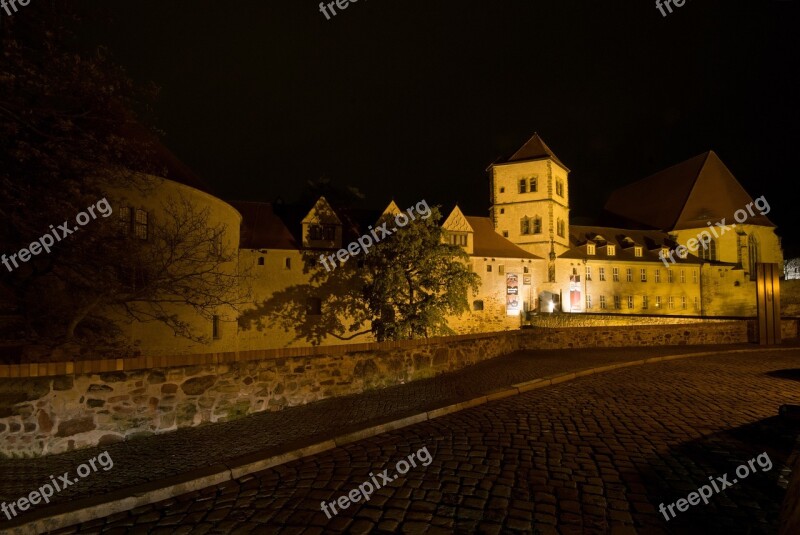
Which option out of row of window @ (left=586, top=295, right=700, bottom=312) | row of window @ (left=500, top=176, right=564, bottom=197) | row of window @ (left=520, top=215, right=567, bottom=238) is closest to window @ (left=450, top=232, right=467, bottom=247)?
row of window @ (left=520, top=215, right=567, bottom=238)

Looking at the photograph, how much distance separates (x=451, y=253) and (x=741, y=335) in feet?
45.3

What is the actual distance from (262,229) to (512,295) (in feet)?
70.2

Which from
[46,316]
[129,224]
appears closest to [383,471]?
[46,316]

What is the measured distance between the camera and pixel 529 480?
14.8 ft

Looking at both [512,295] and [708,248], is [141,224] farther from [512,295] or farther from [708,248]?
[708,248]

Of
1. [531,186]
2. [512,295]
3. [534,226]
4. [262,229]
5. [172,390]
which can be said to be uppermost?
[531,186]

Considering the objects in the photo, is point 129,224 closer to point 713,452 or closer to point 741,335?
point 713,452

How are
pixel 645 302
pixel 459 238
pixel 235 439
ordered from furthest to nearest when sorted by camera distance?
1. pixel 645 302
2. pixel 459 238
3. pixel 235 439

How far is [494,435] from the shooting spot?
608 centimetres

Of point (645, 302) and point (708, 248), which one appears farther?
point (708, 248)

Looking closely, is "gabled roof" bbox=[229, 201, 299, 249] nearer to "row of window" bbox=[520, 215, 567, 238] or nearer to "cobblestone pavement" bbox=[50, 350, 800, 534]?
"cobblestone pavement" bbox=[50, 350, 800, 534]

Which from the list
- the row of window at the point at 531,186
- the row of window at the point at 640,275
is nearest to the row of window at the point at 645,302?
the row of window at the point at 640,275

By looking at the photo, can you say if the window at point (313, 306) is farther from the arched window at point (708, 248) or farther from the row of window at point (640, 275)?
the arched window at point (708, 248)

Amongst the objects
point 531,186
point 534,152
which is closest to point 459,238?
point 531,186
